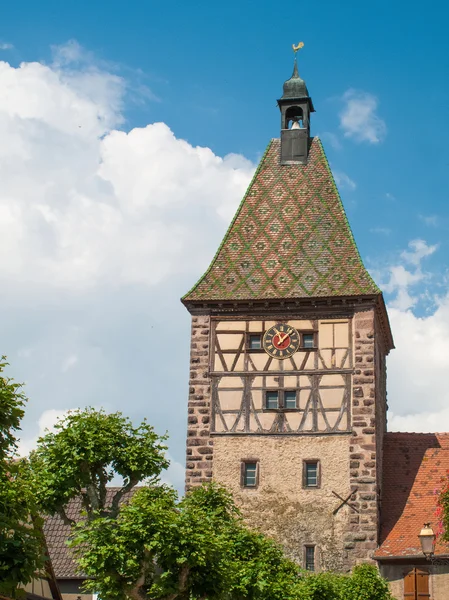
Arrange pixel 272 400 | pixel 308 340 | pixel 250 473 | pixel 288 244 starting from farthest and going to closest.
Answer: pixel 288 244 → pixel 308 340 → pixel 272 400 → pixel 250 473

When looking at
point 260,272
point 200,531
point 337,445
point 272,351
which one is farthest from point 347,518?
point 200,531

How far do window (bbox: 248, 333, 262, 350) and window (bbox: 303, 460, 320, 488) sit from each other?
155 inches

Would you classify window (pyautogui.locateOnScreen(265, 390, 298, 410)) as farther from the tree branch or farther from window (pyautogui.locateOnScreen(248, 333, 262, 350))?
the tree branch

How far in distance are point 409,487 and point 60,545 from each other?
36.4 feet

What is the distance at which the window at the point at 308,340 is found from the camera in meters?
37.7

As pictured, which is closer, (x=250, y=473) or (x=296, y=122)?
(x=250, y=473)

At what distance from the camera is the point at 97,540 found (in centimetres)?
2539

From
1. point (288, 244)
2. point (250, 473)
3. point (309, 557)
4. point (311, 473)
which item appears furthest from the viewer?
point (288, 244)

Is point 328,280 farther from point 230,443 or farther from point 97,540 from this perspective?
point 97,540

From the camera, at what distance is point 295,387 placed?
37.2 metres

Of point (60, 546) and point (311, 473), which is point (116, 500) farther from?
point (60, 546)

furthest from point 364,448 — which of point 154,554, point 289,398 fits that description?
point 154,554

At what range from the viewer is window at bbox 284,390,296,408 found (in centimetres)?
3716

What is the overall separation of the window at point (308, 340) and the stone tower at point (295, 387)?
0.03 m
